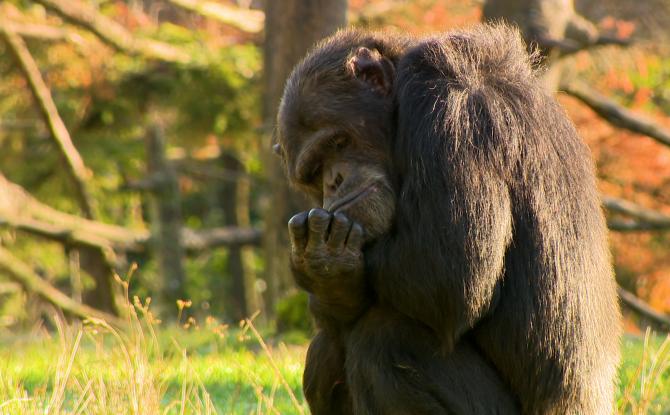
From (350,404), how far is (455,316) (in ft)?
2.58

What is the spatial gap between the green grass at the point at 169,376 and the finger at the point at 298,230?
0.63m

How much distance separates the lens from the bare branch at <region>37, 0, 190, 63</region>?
1066 centimetres

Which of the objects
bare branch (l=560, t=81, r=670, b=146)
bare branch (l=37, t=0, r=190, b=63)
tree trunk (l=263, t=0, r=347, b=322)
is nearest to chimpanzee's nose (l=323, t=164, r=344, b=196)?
tree trunk (l=263, t=0, r=347, b=322)

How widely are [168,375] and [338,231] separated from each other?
1887 mm

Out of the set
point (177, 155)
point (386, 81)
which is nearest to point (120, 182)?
point (177, 155)

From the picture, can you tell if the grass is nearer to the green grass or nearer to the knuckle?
the green grass

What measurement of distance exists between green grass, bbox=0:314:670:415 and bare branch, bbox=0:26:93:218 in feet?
11.2

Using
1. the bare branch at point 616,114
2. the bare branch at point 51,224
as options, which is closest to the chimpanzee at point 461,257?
the bare branch at point 616,114

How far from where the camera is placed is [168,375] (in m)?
5.45

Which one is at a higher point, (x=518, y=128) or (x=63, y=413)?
(x=518, y=128)

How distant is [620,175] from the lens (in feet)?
46.3

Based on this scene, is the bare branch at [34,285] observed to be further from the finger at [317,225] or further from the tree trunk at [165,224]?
the finger at [317,225]

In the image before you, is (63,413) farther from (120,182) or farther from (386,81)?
(120,182)

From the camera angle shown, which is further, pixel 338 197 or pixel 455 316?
pixel 338 197
